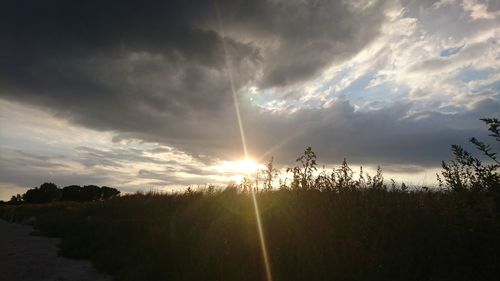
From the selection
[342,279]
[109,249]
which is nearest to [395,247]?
[342,279]

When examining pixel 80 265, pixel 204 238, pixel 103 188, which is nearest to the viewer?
pixel 204 238

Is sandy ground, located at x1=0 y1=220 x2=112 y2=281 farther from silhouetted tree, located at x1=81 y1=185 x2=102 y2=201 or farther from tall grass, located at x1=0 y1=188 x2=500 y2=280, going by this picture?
silhouetted tree, located at x1=81 y1=185 x2=102 y2=201

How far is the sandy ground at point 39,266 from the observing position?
918 cm

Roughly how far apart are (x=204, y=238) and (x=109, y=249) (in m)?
3.83

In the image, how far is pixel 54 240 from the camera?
15.9m

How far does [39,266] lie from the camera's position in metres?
10.3

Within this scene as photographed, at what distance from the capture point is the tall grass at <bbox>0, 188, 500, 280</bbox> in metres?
5.52

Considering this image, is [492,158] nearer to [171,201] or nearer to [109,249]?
[109,249]

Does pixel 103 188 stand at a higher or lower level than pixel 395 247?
higher

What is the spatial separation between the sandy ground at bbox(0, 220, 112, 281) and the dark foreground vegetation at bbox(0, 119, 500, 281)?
1.34 feet

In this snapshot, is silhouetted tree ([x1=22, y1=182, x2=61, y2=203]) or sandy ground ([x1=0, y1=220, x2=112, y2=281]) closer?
sandy ground ([x1=0, y1=220, x2=112, y2=281])

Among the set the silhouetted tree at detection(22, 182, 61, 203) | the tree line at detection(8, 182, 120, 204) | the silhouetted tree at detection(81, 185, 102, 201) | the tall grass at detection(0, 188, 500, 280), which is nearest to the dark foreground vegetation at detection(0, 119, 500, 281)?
the tall grass at detection(0, 188, 500, 280)

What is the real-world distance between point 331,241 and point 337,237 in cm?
26

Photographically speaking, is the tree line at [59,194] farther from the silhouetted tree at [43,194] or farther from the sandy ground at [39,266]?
the sandy ground at [39,266]
